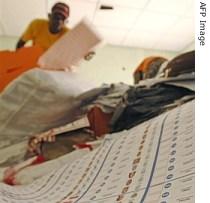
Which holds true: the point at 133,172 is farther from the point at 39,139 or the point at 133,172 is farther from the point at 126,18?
the point at 126,18

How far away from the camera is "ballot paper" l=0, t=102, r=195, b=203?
1.19ft

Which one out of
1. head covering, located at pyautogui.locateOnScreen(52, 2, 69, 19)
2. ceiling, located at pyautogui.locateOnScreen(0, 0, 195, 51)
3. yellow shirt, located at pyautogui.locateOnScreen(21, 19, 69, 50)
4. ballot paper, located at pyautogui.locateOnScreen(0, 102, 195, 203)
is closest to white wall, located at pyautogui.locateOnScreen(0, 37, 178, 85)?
ceiling, located at pyautogui.locateOnScreen(0, 0, 195, 51)

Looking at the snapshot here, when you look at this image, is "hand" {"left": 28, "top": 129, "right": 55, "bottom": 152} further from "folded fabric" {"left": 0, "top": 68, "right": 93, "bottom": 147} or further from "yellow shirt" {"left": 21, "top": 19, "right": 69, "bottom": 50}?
"yellow shirt" {"left": 21, "top": 19, "right": 69, "bottom": 50}

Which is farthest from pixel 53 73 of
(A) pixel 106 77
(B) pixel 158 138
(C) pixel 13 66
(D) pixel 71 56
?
(A) pixel 106 77

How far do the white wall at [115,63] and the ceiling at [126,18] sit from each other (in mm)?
139

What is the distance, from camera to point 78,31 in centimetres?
80

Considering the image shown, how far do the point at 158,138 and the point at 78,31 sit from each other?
389 mm

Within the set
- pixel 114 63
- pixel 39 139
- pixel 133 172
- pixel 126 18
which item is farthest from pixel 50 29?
pixel 114 63

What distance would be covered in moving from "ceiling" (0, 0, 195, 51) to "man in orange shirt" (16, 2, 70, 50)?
2.80 feet

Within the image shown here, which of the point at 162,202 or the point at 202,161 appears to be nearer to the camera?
the point at 202,161

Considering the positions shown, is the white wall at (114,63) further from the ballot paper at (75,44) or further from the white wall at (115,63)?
the ballot paper at (75,44)

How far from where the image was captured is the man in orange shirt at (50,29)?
2.13 meters

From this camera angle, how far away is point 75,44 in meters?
0.81

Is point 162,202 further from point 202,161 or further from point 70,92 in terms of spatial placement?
point 70,92
